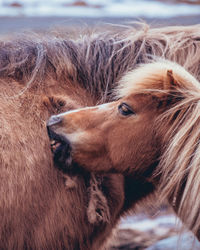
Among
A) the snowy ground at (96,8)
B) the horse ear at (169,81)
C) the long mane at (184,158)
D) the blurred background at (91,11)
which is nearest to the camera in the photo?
the long mane at (184,158)

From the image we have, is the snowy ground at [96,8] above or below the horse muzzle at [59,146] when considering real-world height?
above

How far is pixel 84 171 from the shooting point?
5.74ft

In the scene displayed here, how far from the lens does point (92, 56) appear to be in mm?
2082

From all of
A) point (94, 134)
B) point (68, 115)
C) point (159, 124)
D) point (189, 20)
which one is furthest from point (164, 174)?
point (189, 20)

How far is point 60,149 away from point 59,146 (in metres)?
0.01

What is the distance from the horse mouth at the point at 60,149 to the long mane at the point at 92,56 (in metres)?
0.38

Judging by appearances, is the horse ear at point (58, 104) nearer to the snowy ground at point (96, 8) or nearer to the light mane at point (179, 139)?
the light mane at point (179, 139)

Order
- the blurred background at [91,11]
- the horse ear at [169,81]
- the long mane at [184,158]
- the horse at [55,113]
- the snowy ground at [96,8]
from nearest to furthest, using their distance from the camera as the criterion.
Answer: the long mane at [184,158] < the horse ear at [169,81] < the horse at [55,113] < the blurred background at [91,11] < the snowy ground at [96,8]

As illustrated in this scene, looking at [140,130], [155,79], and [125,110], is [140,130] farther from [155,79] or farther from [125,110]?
[155,79]

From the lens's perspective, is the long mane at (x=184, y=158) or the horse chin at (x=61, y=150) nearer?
the long mane at (x=184, y=158)

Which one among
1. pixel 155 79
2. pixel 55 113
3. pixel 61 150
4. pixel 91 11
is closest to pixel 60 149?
pixel 61 150

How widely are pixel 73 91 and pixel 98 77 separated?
0.15 metres

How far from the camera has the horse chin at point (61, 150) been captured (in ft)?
5.50

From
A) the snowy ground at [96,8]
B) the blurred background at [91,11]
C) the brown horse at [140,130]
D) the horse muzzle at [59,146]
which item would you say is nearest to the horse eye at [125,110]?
the brown horse at [140,130]
